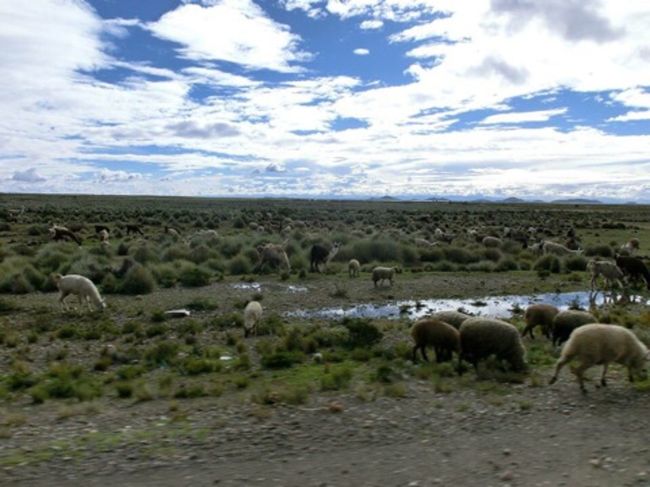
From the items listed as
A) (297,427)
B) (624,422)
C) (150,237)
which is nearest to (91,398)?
(297,427)

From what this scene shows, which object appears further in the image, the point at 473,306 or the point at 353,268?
the point at 353,268

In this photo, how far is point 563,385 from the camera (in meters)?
11.0

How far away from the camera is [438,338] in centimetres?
1302

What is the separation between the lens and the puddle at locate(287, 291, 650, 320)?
821 inches

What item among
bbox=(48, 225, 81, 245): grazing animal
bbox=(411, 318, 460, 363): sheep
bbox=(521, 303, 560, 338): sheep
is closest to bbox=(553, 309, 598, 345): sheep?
bbox=(521, 303, 560, 338): sheep

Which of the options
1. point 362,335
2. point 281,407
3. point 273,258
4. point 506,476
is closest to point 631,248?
point 273,258

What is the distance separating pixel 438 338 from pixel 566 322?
13.1 ft

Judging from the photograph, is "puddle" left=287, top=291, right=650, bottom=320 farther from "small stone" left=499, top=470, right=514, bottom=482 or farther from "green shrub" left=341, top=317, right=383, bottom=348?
"small stone" left=499, top=470, right=514, bottom=482

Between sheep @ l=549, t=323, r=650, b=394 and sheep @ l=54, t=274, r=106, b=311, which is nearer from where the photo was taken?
sheep @ l=549, t=323, r=650, b=394

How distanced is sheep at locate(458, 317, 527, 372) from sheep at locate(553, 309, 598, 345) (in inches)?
113

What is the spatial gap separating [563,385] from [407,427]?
374 cm

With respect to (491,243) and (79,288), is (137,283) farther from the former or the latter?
(491,243)

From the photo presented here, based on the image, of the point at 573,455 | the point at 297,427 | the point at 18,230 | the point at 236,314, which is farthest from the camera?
the point at 18,230

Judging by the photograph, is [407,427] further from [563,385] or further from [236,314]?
[236,314]
